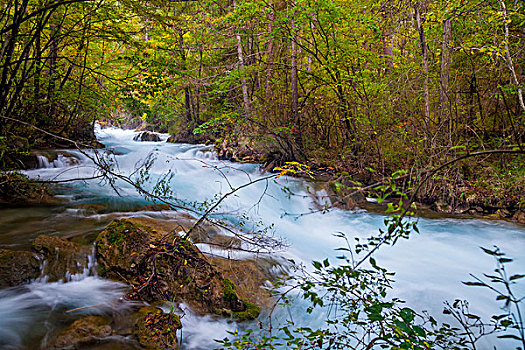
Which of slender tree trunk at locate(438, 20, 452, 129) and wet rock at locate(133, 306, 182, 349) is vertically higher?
slender tree trunk at locate(438, 20, 452, 129)

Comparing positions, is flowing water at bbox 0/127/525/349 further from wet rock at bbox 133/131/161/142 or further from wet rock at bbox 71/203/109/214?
wet rock at bbox 133/131/161/142

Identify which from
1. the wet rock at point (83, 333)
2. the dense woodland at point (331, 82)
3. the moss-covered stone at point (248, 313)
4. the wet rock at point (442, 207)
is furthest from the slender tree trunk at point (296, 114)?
the wet rock at point (83, 333)

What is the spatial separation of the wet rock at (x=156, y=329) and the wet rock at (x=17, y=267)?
4.54 ft

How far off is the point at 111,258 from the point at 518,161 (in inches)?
297

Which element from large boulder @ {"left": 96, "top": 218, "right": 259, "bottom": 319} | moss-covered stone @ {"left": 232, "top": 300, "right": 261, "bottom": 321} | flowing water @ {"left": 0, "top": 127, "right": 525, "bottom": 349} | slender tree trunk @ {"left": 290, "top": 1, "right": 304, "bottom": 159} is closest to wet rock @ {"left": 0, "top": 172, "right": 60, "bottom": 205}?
flowing water @ {"left": 0, "top": 127, "right": 525, "bottom": 349}

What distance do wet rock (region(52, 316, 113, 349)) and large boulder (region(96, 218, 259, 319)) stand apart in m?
0.41

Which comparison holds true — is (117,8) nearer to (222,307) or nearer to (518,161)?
(222,307)

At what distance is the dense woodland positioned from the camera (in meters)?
5.02

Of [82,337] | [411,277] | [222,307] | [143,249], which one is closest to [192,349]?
[222,307]

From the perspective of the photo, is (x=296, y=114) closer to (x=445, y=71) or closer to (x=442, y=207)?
(x=445, y=71)

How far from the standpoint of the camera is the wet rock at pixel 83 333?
2.33 m

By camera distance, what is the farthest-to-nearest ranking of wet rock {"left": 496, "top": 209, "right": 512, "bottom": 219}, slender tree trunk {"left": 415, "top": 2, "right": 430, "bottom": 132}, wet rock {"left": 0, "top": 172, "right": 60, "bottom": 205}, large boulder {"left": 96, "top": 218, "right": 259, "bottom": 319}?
slender tree trunk {"left": 415, "top": 2, "right": 430, "bottom": 132} < wet rock {"left": 496, "top": 209, "right": 512, "bottom": 219} < wet rock {"left": 0, "top": 172, "right": 60, "bottom": 205} < large boulder {"left": 96, "top": 218, "right": 259, "bottom": 319}

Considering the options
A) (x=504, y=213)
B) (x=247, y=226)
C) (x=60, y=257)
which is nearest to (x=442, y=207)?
(x=504, y=213)

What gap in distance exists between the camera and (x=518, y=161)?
5703 millimetres
